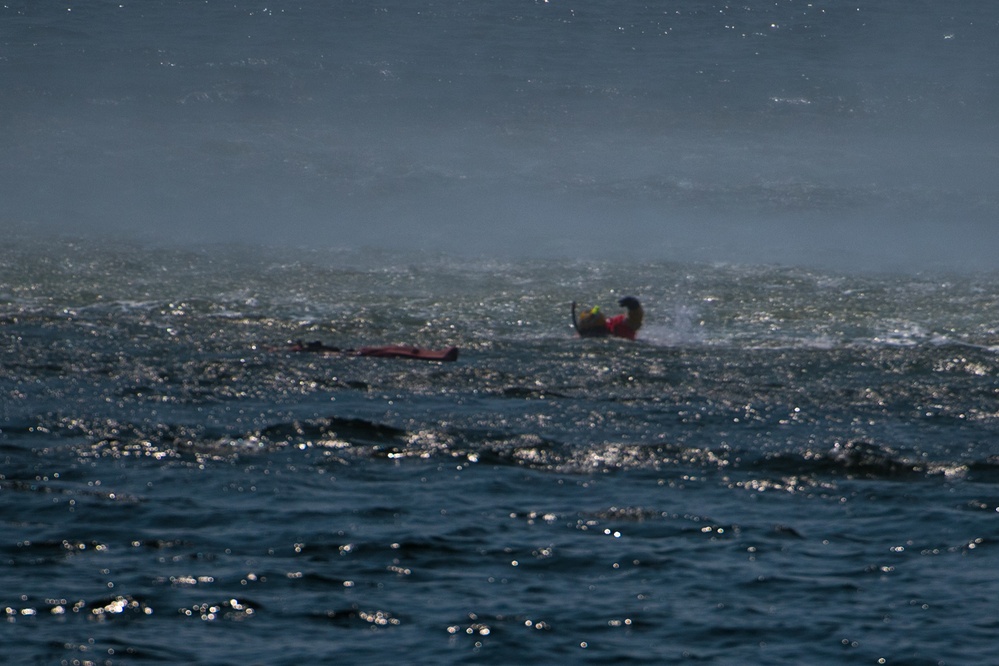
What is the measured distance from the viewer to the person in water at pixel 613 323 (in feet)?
79.1

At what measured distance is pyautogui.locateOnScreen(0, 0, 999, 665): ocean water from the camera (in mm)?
10977

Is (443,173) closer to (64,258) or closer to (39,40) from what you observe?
(64,258)

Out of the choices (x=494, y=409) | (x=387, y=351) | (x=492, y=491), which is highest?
(x=387, y=351)

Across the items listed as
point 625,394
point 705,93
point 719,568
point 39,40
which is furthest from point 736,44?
point 719,568

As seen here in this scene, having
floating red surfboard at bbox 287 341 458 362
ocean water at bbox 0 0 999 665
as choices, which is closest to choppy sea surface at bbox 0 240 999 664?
ocean water at bbox 0 0 999 665

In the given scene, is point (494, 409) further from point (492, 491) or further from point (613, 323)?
point (613, 323)

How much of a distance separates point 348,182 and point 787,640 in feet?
161

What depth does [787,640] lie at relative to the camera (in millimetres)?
10547

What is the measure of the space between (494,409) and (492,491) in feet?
13.1

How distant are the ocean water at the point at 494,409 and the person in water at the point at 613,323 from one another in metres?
0.45

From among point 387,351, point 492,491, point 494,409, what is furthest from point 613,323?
point 492,491

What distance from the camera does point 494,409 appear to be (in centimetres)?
1836

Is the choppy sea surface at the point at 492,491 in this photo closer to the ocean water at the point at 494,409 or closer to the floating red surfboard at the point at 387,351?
the ocean water at the point at 494,409

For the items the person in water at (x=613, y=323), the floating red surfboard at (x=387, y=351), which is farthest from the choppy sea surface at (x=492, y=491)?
the person in water at (x=613, y=323)
